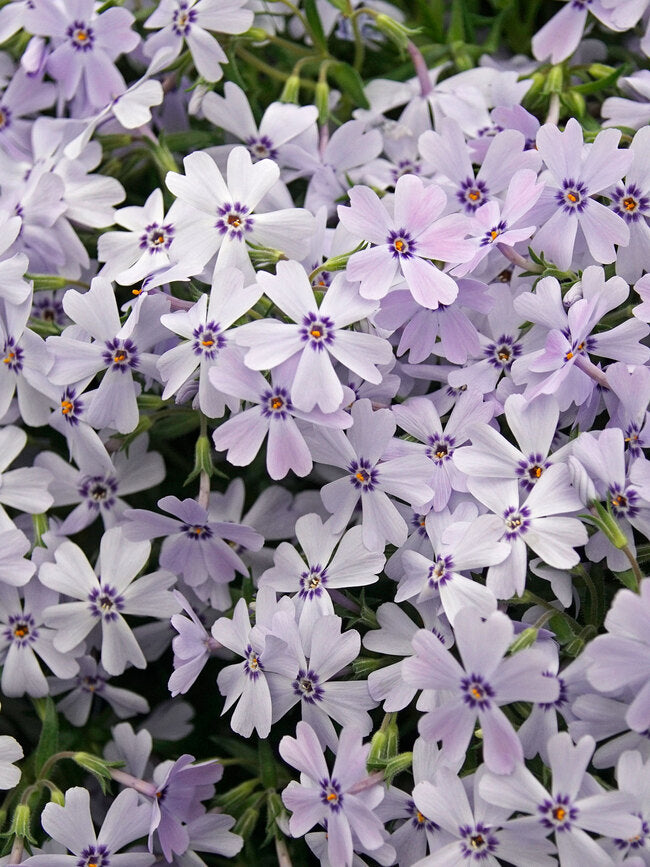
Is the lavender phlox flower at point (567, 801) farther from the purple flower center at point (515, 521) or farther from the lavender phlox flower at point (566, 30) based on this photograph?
the lavender phlox flower at point (566, 30)

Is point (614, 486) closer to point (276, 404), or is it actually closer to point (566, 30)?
point (276, 404)

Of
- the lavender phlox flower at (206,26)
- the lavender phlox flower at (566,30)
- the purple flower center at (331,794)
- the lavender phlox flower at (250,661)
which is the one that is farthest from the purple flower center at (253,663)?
the lavender phlox flower at (566,30)

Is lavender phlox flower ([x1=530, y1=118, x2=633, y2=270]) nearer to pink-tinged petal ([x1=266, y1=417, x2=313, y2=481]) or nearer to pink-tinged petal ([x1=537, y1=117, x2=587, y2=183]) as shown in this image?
pink-tinged petal ([x1=537, y1=117, x2=587, y2=183])

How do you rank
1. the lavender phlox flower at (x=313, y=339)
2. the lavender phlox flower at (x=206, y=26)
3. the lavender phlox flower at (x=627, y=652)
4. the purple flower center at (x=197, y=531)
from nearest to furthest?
1. the lavender phlox flower at (x=627, y=652)
2. the lavender phlox flower at (x=313, y=339)
3. the purple flower center at (x=197, y=531)
4. the lavender phlox flower at (x=206, y=26)

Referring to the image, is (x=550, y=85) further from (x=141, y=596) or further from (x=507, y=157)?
(x=141, y=596)

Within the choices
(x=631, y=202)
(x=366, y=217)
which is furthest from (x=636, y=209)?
(x=366, y=217)

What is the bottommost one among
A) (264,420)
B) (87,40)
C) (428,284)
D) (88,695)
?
(88,695)
